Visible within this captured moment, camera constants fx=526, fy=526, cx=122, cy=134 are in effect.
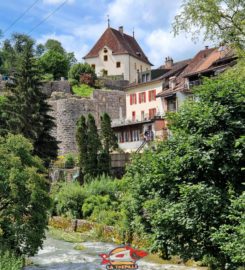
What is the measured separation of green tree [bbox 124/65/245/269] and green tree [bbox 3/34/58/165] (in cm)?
2575

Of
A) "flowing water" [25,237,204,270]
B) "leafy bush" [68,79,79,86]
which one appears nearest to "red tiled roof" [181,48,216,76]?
"flowing water" [25,237,204,270]

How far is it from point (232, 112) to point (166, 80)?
133ft

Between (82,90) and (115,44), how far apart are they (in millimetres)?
14874

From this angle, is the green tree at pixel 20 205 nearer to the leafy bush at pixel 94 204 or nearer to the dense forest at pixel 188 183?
the dense forest at pixel 188 183

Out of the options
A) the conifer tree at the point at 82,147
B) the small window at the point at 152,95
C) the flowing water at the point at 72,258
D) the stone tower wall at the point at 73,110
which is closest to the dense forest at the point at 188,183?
the flowing water at the point at 72,258

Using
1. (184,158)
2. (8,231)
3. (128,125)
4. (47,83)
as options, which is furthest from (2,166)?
(47,83)

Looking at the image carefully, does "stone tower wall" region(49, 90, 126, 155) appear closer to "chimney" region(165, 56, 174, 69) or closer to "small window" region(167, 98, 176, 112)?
"chimney" region(165, 56, 174, 69)

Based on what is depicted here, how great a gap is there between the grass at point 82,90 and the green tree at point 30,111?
85.5 feet

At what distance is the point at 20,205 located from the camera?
17.2m

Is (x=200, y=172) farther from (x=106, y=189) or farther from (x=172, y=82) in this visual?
(x=172, y=82)

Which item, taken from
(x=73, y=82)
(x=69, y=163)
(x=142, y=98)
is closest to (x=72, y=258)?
(x=69, y=163)

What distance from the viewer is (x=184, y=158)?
12.3 meters

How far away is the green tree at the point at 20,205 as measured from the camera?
16969 mm

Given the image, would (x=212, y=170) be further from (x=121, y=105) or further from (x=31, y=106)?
(x=121, y=105)
